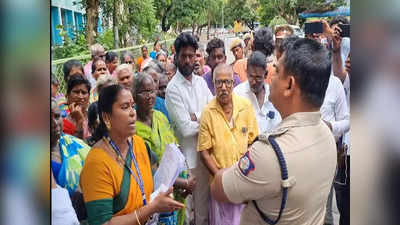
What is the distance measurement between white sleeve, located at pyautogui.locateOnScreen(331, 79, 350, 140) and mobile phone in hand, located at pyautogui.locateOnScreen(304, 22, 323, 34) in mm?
350

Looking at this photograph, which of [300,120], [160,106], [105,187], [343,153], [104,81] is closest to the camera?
[300,120]

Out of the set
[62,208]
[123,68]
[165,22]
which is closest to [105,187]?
[62,208]

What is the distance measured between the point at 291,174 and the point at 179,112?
979 millimetres

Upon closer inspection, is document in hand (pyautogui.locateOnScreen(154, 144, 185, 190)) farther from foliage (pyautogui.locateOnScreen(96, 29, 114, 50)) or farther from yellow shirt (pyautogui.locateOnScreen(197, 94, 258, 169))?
foliage (pyautogui.locateOnScreen(96, 29, 114, 50))

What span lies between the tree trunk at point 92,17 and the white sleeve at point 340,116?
4.90 feet

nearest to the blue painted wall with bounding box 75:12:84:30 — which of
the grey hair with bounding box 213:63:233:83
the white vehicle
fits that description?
the grey hair with bounding box 213:63:233:83

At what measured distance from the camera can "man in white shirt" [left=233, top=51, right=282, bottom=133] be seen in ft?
8.74

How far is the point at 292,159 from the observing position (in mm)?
1938

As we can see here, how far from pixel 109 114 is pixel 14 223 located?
891mm

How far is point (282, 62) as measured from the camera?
6.92 ft

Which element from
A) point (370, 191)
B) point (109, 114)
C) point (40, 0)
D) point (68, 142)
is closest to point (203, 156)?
point (109, 114)

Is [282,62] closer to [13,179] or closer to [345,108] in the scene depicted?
[345,108]

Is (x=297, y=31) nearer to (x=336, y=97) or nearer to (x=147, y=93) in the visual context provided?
(x=336, y=97)

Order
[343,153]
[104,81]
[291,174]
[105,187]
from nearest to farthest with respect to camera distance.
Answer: [291,174] < [105,187] < [104,81] < [343,153]
